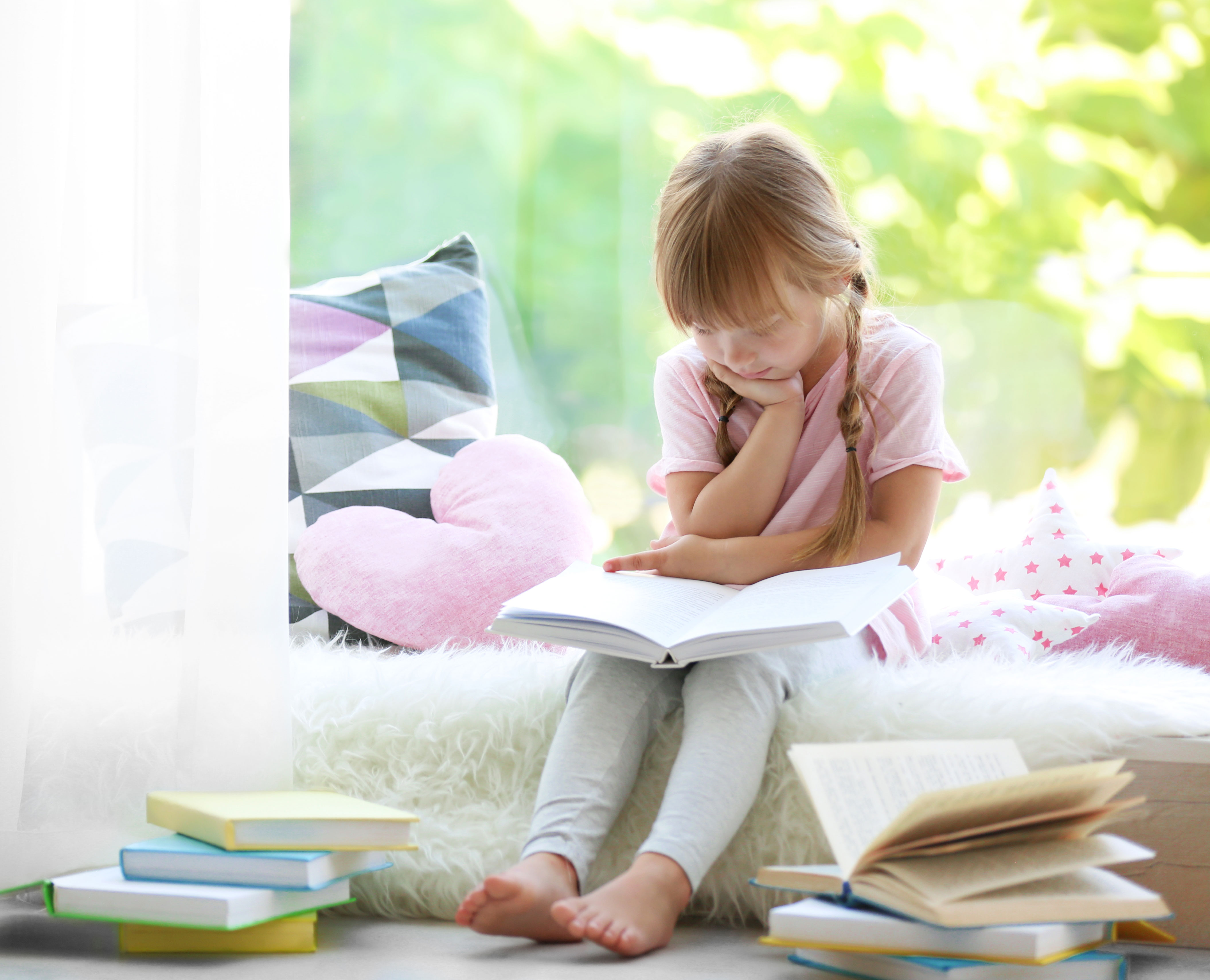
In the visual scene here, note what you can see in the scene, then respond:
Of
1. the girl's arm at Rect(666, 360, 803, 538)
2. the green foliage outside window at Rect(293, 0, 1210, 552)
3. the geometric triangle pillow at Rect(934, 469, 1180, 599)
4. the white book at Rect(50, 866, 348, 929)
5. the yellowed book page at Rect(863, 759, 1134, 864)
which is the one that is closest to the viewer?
the yellowed book page at Rect(863, 759, 1134, 864)

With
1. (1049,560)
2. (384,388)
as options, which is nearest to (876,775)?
(1049,560)

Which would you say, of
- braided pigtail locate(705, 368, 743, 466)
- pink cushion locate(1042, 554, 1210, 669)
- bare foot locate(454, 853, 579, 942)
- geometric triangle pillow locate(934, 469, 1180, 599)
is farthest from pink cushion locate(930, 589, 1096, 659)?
bare foot locate(454, 853, 579, 942)

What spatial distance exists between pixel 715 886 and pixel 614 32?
67.4 inches

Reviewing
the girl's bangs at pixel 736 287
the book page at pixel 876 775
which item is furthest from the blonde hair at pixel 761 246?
the book page at pixel 876 775

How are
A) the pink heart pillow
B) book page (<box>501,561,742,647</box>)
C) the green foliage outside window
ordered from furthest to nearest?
the green foliage outside window
the pink heart pillow
book page (<box>501,561,742,647</box>)

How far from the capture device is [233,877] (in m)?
0.74

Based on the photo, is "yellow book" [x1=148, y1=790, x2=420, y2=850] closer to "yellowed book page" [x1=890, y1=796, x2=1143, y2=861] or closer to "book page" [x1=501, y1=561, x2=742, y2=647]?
"book page" [x1=501, y1=561, x2=742, y2=647]

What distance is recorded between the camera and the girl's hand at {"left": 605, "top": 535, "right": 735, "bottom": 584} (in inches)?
41.1

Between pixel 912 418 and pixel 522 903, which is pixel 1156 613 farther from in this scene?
pixel 522 903

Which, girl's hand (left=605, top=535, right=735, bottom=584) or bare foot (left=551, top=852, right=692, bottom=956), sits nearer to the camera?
bare foot (left=551, top=852, right=692, bottom=956)

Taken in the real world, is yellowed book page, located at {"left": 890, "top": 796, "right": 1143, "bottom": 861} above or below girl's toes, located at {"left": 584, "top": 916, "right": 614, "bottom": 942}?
above

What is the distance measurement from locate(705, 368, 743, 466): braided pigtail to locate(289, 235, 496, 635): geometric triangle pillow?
0.42 m

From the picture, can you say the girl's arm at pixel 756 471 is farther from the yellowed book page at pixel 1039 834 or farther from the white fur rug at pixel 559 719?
the yellowed book page at pixel 1039 834

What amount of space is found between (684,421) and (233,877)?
0.67 m
